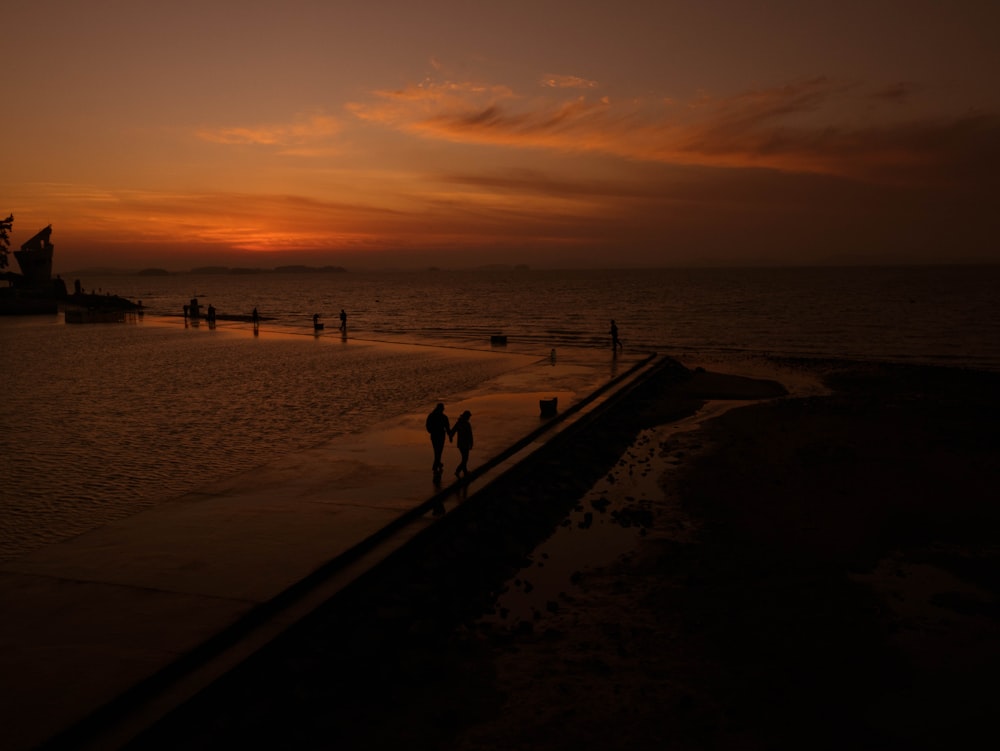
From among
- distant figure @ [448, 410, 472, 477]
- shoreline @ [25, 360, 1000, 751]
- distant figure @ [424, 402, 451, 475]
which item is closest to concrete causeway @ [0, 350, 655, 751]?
distant figure @ [448, 410, 472, 477]

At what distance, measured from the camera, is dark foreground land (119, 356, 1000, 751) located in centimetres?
682

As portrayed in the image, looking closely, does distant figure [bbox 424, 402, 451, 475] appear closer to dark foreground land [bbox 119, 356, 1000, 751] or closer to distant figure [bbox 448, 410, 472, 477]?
distant figure [bbox 448, 410, 472, 477]

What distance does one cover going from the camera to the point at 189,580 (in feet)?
28.0

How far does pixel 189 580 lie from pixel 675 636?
5865mm

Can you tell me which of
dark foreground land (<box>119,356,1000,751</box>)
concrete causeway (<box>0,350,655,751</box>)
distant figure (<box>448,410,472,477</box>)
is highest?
distant figure (<box>448,410,472,477</box>)

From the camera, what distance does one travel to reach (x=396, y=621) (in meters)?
8.58

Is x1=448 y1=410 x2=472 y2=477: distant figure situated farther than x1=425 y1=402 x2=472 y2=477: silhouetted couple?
Yes

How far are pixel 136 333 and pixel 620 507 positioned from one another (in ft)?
152

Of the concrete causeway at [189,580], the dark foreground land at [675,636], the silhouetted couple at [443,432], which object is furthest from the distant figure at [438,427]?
the dark foreground land at [675,636]

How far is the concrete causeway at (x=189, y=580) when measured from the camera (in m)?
6.12

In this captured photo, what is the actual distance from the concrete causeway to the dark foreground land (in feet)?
1.26

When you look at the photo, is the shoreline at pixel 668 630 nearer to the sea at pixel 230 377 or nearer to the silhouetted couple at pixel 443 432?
the silhouetted couple at pixel 443 432

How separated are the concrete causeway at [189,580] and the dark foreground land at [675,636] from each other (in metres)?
0.38

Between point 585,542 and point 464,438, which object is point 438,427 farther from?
point 585,542
